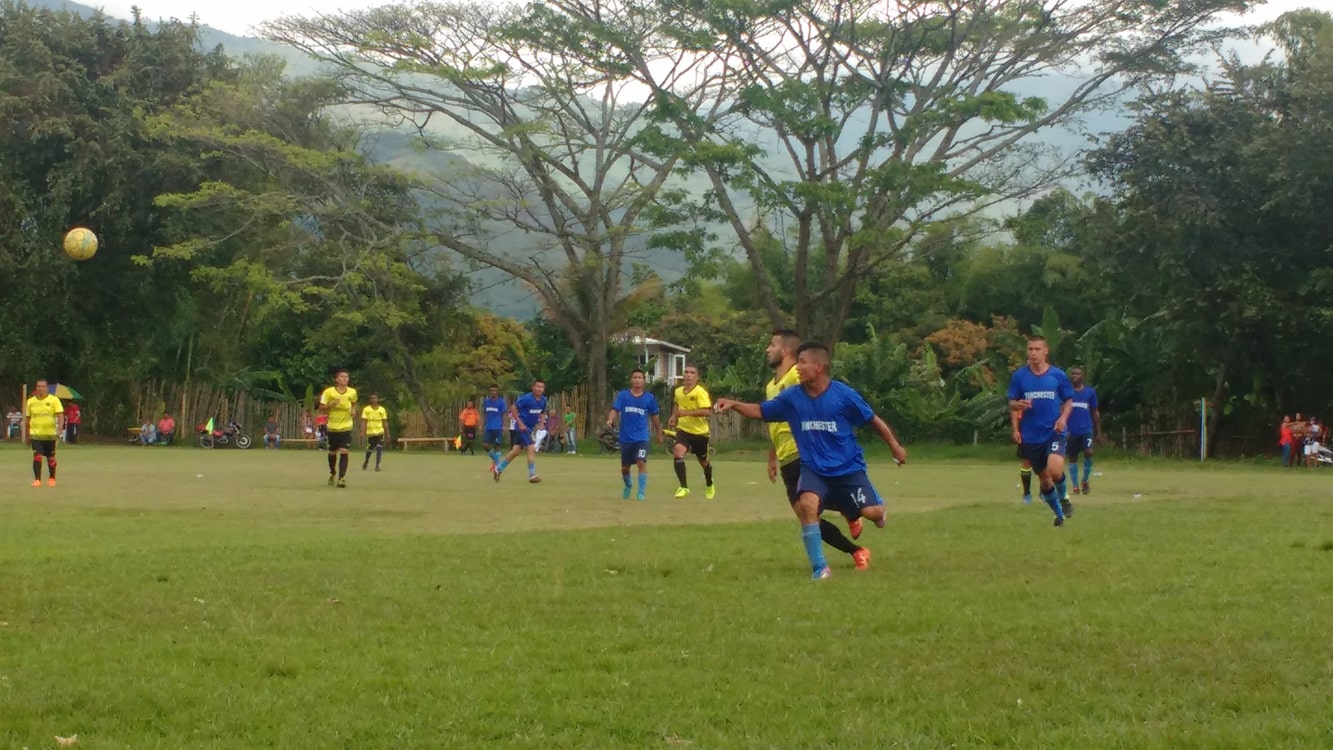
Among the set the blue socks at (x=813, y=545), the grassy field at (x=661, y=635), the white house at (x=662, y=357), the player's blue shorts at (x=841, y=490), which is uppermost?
the white house at (x=662, y=357)

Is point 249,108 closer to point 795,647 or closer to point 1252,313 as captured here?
point 1252,313

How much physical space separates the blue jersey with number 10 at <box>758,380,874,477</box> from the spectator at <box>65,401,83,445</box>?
43.4m

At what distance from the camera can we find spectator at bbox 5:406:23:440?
50.1 metres

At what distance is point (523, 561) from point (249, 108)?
4049 centimetres

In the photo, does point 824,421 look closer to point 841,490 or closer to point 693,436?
point 841,490

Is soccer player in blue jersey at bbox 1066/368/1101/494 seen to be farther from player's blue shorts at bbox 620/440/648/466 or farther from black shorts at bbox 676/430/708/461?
player's blue shorts at bbox 620/440/648/466

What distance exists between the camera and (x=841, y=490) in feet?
33.4

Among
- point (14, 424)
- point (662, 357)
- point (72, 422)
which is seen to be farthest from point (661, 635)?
point (662, 357)

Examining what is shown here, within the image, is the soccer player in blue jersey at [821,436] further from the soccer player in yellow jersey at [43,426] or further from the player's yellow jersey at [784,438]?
the soccer player in yellow jersey at [43,426]

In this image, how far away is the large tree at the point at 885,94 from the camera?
1517 inches

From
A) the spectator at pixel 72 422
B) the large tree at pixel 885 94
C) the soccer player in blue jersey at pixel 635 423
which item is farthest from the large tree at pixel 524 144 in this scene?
the soccer player in blue jersey at pixel 635 423

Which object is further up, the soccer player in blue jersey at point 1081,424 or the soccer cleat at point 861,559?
the soccer player in blue jersey at point 1081,424

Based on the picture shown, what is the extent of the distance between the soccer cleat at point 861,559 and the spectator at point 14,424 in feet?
150

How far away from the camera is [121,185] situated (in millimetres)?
47156
